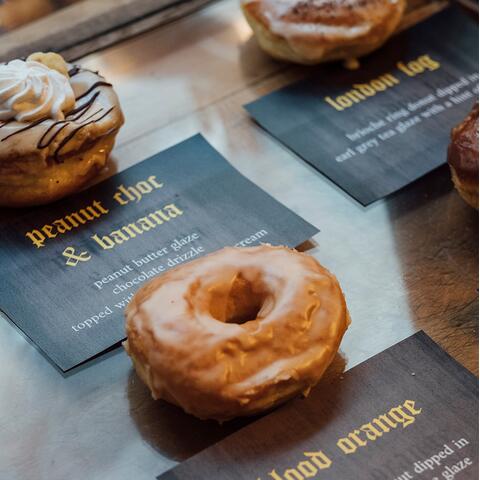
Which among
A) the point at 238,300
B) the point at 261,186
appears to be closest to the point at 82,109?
the point at 261,186

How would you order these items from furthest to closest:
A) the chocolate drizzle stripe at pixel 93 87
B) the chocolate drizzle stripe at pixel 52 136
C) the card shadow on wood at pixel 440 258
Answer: the chocolate drizzle stripe at pixel 93 87, the chocolate drizzle stripe at pixel 52 136, the card shadow on wood at pixel 440 258

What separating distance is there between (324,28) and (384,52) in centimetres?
21

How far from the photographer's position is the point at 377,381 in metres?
1.57

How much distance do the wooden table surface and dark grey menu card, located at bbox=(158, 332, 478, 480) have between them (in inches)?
2.1

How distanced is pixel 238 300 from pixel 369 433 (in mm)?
300

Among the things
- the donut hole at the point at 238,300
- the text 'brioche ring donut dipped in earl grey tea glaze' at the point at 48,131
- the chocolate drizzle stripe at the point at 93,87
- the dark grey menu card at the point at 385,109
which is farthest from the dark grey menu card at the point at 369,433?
the chocolate drizzle stripe at the point at 93,87

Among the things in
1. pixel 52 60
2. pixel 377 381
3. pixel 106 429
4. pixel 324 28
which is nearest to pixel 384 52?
pixel 324 28

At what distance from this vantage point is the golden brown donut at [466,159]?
1.77 metres

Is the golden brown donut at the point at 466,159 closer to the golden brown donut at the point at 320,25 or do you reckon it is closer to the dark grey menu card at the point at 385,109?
the dark grey menu card at the point at 385,109

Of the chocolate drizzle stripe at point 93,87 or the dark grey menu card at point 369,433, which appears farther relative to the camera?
the chocolate drizzle stripe at point 93,87

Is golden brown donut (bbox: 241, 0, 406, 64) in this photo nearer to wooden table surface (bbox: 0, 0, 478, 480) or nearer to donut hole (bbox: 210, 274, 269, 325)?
wooden table surface (bbox: 0, 0, 478, 480)

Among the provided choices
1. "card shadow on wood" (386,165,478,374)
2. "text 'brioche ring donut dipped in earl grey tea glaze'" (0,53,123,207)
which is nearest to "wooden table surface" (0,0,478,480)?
"card shadow on wood" (386,165,478,374)

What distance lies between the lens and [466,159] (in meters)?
1.78

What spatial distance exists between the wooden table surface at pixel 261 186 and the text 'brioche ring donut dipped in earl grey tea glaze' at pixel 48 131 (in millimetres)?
148
